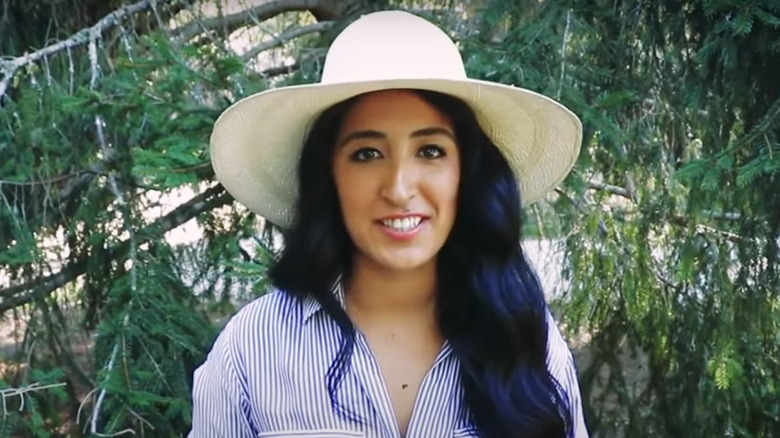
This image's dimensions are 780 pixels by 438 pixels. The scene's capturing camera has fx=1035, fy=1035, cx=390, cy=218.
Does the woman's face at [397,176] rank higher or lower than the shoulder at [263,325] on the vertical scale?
higher

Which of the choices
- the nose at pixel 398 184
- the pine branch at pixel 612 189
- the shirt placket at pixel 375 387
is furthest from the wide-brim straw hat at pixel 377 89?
the pine branch at pixel 612 189

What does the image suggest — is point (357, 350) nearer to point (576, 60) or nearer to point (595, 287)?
point (576, 60)

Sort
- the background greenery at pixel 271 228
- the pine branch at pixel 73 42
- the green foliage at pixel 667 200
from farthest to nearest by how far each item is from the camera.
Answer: the pine branch at pixel 73 42 < the background greenery at pixel 271 228 < the green foliage at pixel 667 200

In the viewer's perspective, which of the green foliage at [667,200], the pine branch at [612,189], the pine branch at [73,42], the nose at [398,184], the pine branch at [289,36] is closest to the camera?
the nose at [398,184]

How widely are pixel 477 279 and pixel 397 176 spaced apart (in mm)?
258

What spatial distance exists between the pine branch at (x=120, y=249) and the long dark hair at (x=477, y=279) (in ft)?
4.37

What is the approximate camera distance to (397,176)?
1.40m

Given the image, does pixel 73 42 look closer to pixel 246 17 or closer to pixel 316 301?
pixel 246 17

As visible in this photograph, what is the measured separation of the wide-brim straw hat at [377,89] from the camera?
1.44m

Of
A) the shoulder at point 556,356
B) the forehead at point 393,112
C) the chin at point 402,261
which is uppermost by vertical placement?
the forehead at point 393,112

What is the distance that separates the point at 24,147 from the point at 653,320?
208 centimetres

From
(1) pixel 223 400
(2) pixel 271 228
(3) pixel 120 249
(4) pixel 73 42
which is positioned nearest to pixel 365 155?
(1) pixel 223 400

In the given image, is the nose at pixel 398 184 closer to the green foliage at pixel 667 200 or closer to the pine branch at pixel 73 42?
the green foliage at pixel 667 200

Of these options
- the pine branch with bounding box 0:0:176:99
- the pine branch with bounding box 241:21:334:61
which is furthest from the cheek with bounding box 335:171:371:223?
the pine branch with bounding box 241:21:334:61
